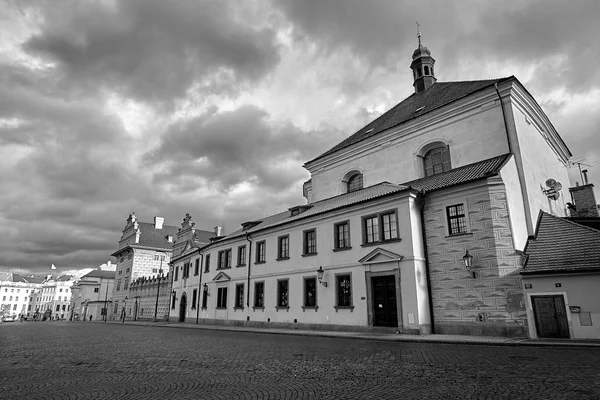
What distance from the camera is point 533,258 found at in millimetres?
16938

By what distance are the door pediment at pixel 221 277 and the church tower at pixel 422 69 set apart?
2181 centimetres

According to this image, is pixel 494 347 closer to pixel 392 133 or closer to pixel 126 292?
pixel 392 133

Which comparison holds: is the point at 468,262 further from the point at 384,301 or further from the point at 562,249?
the point at 384,301

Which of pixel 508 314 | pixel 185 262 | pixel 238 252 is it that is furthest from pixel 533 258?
pixel 185 262

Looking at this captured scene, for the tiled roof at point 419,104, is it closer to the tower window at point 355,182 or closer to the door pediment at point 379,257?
the tower window at point 355,182

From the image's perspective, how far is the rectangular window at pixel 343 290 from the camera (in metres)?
21.9

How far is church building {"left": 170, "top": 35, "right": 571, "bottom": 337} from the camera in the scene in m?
18.0

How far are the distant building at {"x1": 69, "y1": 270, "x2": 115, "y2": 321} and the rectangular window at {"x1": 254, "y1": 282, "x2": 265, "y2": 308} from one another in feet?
165

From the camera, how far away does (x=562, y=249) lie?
54.5 ft

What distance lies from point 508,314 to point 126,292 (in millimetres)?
54416

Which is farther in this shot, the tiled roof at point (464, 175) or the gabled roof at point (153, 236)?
the gabled roof at point (153, 236)

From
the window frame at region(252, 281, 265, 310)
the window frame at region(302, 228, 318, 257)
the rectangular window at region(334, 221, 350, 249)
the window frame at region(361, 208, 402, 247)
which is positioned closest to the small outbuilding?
the window frame at region(361, 208, 402, 247)

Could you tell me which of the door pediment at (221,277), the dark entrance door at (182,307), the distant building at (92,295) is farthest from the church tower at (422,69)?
the distant building at (92,295)

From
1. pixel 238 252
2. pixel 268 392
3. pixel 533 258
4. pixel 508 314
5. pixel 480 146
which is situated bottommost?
pixel 268 392
